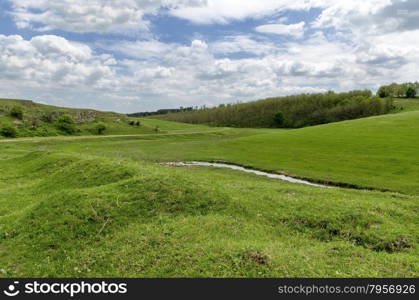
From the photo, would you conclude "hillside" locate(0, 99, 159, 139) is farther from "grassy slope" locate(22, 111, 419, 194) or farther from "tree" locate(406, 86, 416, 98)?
"tree" locate(406, 86, 416, 98)

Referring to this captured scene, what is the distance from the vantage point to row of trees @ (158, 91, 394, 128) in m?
125

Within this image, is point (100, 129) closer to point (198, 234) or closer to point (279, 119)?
point (198, 234)

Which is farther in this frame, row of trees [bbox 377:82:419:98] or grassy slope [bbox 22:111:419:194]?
row of trees [bbox 377:82:419:98]

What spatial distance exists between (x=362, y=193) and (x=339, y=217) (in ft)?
33.2

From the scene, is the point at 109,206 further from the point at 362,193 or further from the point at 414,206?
the point at 362,193

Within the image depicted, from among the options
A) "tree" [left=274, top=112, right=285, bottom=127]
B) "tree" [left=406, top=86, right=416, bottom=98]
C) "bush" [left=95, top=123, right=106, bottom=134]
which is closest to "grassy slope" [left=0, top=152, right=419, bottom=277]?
"bush" [left=95, top=123, right=106, bottom=134]

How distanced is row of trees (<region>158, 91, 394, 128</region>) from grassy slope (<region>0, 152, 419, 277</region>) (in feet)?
413

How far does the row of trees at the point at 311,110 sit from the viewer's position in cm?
12462

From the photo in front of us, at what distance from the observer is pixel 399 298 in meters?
7.12

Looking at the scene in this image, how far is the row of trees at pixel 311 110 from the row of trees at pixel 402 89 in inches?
508

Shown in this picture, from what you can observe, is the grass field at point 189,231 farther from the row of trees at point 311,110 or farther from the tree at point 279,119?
the tree at point 279,119

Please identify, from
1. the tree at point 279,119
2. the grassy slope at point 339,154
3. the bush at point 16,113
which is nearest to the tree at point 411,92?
the tree at point 279,119

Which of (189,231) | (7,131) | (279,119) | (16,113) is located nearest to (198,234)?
(189,231)

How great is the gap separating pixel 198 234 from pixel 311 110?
16960 cm
